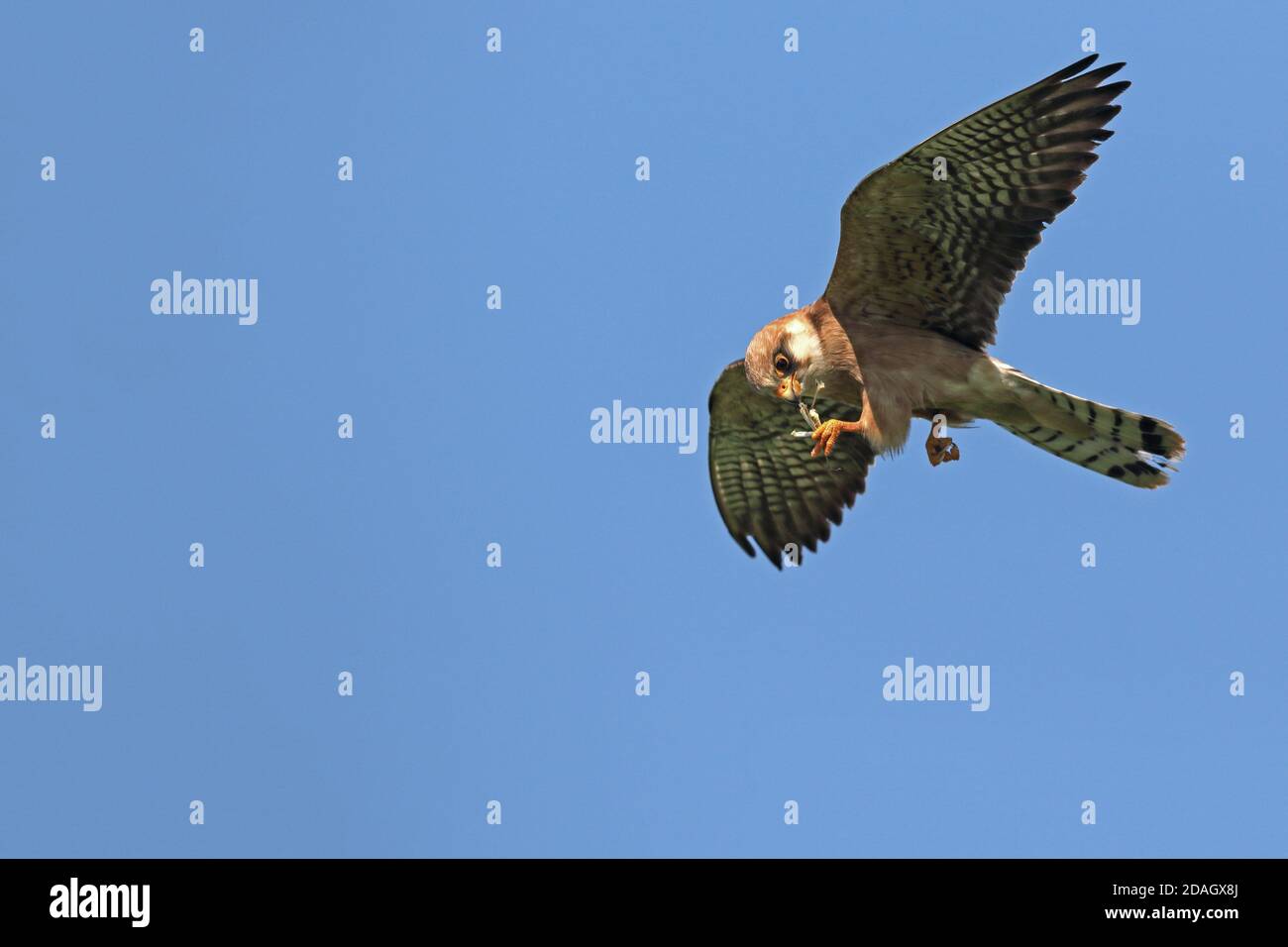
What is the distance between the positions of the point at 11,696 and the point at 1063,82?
1384cm

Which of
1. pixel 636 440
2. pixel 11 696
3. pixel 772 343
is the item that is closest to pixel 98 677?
pixel 11 696

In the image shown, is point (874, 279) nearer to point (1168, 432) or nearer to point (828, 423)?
point (828, 423)

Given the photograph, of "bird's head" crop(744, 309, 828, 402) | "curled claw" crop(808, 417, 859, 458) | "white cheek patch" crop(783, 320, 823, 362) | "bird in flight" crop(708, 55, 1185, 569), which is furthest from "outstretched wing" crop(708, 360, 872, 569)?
"curled claw" crop(808, 417, 859, 458)

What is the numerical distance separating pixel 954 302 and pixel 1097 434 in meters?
1.27

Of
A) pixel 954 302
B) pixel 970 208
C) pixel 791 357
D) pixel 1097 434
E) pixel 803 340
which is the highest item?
pixel 970 208

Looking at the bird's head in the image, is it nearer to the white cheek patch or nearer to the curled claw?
the white cheek patch

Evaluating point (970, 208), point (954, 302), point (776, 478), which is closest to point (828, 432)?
point (954, 302)

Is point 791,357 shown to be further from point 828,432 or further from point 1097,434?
point 1097,434

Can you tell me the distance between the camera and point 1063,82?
11.4 meters

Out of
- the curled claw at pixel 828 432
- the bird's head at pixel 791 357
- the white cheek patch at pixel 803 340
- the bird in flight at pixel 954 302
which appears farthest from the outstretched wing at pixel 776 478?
the curled claw at pixel 828 432

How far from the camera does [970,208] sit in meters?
11.9

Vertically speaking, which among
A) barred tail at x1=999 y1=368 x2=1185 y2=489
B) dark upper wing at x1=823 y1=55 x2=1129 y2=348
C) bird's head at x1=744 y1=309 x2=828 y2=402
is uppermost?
dark upper wing at x1=823 y1=55 x2=1129 y2=348

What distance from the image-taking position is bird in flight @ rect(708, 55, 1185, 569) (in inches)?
456

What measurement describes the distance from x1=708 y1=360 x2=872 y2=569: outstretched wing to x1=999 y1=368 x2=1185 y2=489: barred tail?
86.9 inches
